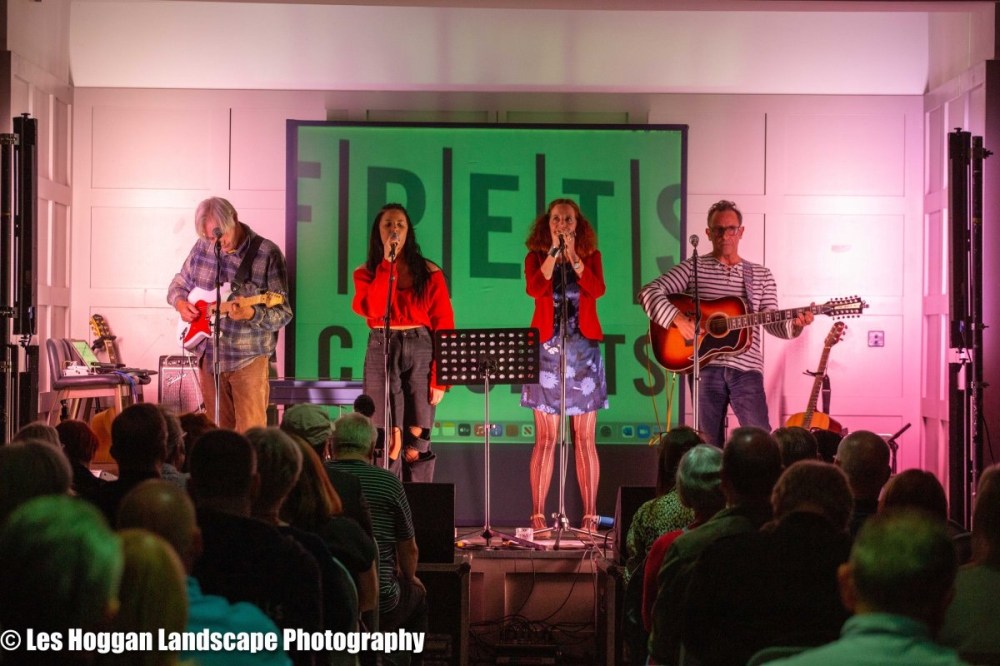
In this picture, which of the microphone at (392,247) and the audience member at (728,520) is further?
the microphone at (392,247)

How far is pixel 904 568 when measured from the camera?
5.98 ft

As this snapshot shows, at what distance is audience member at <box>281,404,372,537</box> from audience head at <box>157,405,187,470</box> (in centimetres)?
37

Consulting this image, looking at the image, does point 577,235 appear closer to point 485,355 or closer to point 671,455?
point 485,355

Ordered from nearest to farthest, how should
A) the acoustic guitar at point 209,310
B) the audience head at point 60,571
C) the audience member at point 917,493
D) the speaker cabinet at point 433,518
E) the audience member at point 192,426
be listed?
the audience head at point 60,571
the audience member at point 917,493
the audience member at point 192,426
the speaker cabinet at point 433,518
the acoustic guitar at point 209,310

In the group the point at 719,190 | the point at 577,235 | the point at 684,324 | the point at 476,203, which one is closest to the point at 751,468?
the point at 684,324

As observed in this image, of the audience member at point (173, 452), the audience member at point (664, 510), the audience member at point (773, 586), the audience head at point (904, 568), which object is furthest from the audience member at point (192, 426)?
the audience head at point (904, 568)

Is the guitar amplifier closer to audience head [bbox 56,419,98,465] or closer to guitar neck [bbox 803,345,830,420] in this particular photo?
A: audience head [bbox 56,419,98,465]

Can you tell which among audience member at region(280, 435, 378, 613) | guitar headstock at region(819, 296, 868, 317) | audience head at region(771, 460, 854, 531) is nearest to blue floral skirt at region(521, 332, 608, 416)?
guitar headstock at region(819, 296, 868, 317)

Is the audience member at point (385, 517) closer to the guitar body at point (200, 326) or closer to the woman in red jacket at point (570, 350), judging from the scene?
the woman in red jacket at point (570, 350)

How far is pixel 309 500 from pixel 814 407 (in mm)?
5664

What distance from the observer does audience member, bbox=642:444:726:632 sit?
11.3 feet

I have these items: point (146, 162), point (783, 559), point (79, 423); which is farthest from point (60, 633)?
point (146, 162)

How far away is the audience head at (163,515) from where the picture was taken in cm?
202

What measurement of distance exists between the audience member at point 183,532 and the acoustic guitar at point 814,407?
251 inches
